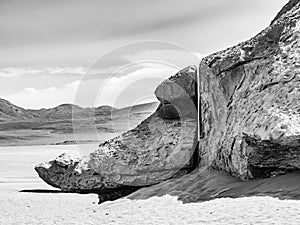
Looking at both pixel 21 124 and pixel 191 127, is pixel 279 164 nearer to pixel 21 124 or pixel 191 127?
pixel 191 127

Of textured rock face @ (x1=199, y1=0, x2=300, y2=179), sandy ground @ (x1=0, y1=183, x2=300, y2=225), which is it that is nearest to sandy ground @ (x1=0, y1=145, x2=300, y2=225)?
sandy ground @ (x1=0, y1=183, x2=300, y2=225)

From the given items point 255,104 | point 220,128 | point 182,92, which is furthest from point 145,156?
point 255,104

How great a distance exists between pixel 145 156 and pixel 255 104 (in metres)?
4.39

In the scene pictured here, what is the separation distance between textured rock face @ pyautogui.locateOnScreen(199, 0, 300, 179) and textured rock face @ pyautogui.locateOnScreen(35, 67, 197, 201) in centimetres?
58

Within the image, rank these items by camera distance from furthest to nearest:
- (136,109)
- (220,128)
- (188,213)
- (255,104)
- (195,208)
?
(136,109) < (220,128) < (255,104) < (195,208) < (188,213)

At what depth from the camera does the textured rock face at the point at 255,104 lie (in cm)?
845

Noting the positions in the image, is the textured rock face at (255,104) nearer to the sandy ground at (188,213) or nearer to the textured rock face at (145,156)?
the textured rock face at (145,156)

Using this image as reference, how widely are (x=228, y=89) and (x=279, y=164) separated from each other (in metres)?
3.05

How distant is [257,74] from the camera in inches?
404

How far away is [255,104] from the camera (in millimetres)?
9625

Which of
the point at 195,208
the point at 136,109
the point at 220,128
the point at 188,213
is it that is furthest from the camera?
the point at 136,109

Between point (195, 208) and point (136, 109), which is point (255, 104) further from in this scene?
point (136, 109)

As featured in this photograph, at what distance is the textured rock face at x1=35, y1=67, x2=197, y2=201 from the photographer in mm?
12826

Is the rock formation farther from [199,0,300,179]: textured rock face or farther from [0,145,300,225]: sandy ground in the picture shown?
[0,145,300,225]: sandy ground
